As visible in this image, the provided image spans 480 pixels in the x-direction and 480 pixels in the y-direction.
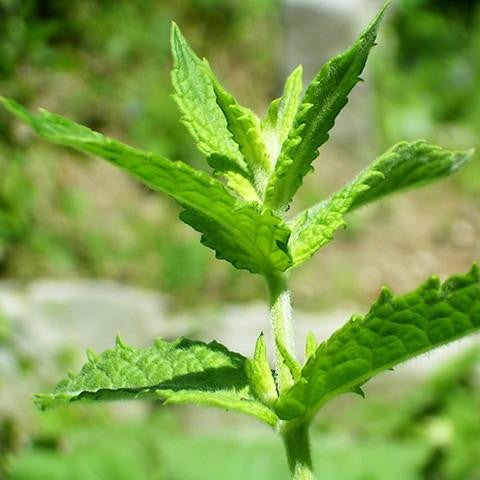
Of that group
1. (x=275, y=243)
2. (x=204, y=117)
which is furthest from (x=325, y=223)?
(x=204, y=117)

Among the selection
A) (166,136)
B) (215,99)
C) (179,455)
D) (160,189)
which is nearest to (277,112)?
(215,99)

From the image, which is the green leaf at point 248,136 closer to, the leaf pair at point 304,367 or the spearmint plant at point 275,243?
the spearmint plant at point 275,243

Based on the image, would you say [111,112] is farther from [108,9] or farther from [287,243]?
[287,243]

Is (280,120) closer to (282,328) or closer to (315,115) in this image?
(315,115)

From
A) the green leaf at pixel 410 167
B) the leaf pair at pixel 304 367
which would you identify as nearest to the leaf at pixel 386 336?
the leaf pair at pixel 304 367

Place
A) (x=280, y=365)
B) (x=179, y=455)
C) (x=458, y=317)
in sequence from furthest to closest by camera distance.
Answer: (x=179, y=455), (x=280, y=365), (x=458, y=317)

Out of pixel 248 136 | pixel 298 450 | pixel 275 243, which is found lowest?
pixel 298 450
